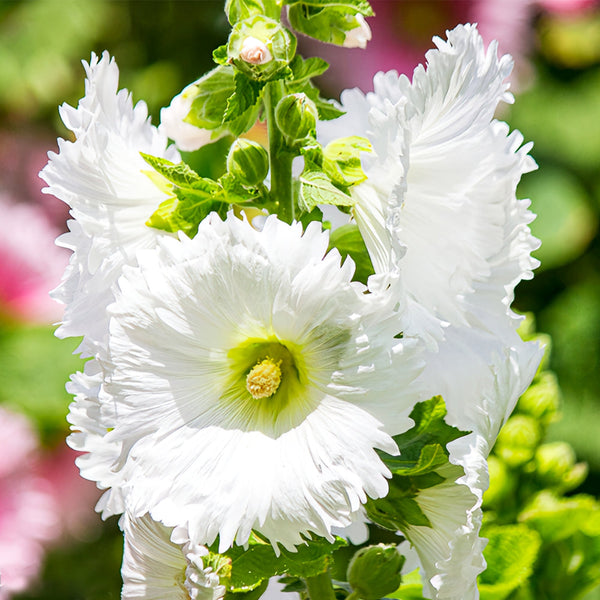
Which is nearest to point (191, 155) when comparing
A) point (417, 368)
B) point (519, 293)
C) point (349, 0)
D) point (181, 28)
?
point (181, 28)

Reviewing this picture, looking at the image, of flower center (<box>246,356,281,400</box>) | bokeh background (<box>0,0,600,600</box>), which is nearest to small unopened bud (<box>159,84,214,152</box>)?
flower center (<box>246,356,281,400</box>)

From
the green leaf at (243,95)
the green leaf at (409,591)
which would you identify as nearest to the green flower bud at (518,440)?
the green leaf at (409,591)

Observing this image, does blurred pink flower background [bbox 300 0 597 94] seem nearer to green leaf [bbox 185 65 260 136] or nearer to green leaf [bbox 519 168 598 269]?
green leaf [bbox 519 168 598 269]

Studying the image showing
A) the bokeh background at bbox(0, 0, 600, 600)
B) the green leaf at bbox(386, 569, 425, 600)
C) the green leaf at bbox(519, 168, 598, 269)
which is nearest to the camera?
the green leaf at bbox(386, 569, 425, 600)

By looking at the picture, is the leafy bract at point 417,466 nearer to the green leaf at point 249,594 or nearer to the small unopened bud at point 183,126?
the green leaf at point 249,594

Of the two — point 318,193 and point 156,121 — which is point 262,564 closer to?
Answer: point 318,193
